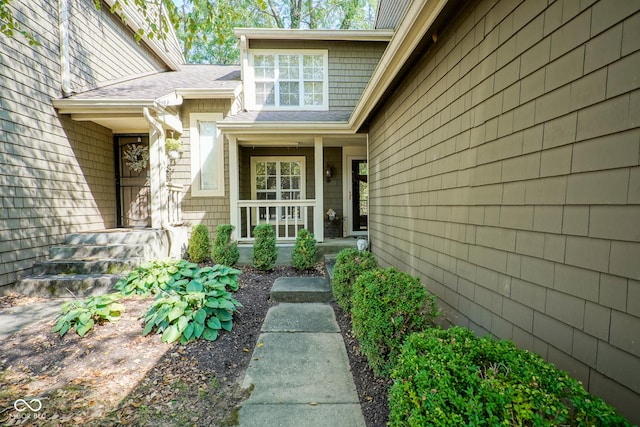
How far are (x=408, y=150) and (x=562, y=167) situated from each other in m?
2.47

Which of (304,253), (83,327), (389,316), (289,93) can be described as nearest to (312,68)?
(289,93)

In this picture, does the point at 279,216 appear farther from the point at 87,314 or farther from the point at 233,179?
the point at 87,314

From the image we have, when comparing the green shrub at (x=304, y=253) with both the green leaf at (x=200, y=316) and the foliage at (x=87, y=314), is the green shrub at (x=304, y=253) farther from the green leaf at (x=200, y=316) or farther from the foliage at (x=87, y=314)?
the foliage at (x=87, y=314)

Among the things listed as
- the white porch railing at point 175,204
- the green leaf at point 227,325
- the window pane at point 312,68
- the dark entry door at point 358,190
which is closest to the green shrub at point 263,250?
the white porch railing at point 175,204

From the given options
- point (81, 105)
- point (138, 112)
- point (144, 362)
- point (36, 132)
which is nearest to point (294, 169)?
point (138, 112)

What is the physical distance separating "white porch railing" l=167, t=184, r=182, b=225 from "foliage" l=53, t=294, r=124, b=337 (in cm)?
334

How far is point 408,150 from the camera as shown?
3996 mm

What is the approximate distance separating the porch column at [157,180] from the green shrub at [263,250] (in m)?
2.06

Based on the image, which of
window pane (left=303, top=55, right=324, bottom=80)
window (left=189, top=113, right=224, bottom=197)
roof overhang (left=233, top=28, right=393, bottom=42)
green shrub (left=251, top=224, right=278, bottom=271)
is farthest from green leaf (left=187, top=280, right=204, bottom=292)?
roof overhang (left=233, top=28, right=393, bottom=42)

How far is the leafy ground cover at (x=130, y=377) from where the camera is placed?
2182mm

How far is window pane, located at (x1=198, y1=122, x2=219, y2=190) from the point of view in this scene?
24.7 ft

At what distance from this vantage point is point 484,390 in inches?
48.2

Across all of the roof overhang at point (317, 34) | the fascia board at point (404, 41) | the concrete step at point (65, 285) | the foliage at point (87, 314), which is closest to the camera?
the fascia board at point (404, 41)

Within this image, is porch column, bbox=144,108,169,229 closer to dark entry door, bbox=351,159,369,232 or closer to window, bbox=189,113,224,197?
window, bbox=189,113,224,197
